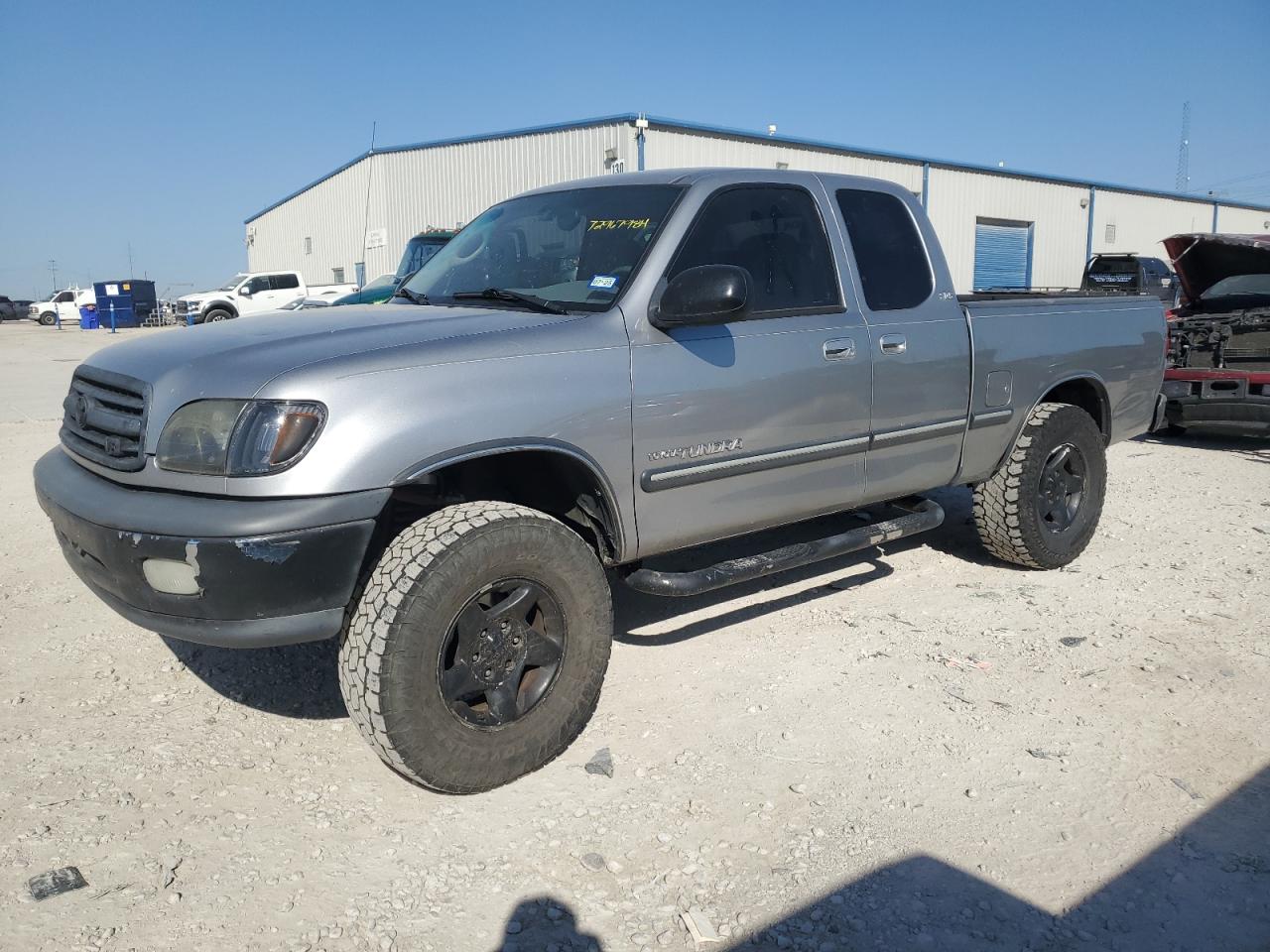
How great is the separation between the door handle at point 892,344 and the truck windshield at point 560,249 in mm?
1084

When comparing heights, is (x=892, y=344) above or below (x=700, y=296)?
below

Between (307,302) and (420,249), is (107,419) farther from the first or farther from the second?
(307,302)

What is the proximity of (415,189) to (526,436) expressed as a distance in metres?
27.5

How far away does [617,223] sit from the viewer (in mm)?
3797

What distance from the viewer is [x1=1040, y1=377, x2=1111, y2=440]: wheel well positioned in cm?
532

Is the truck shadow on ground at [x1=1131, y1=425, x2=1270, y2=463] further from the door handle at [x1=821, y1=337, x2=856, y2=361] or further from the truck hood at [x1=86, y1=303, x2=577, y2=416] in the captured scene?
the truck hood at [x1=86, y1=303, x2=577, y2=416]

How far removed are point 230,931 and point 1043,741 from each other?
262 cm

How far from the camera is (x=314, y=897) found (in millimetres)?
2545

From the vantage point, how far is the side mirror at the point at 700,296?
329 centimetres

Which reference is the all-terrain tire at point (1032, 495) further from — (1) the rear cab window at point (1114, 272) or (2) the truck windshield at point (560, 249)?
(1) the rear cab window at point (1114, 272)

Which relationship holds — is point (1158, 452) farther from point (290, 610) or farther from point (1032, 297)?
point (290, 610)

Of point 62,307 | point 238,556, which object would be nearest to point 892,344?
point 238,556

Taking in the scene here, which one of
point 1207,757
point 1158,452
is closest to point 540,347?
point 1207,757

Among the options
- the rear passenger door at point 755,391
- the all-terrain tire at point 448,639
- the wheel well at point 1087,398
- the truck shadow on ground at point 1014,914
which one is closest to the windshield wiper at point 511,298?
the rear passenger door at point 755,391
